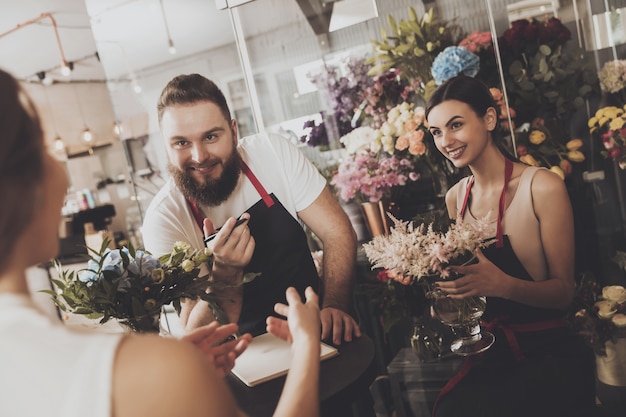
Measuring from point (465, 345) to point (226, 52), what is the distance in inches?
76.6

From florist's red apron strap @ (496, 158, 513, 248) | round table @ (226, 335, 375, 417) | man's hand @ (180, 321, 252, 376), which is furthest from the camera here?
florist's red apron strap @ (496, 158, 513, 248)

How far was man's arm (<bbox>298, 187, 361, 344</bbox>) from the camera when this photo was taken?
2037 millimetres

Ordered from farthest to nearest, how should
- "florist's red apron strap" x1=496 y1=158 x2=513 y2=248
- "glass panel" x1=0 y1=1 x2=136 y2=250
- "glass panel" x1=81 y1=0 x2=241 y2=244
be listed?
"glass panel" x1=0 y1=1 x2=136 y2=250
"glass panel" x1=81 y1=0 x2=241 y2=244
"florist's red apron strap" x1=496 y1=158 x2=513 y2=248

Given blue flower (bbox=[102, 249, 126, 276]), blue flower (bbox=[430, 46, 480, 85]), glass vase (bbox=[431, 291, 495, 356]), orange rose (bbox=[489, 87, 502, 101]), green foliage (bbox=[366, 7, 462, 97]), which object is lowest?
glass vase (bbox=[431, 291, 495, 356])

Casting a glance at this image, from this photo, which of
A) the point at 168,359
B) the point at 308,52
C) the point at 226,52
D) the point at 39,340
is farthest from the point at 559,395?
the point at 226,52

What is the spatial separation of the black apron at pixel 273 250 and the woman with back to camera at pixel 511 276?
64 cm

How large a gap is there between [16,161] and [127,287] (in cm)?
82

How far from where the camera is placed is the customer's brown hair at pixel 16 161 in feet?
2.09

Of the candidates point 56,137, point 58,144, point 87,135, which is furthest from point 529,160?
point 56,137

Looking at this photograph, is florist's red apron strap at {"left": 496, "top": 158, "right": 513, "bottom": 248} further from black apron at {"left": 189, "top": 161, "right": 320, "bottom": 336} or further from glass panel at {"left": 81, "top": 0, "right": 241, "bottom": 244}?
glass panel at {"left": 81, "top": 0, "right": 241, "bottom": 244}

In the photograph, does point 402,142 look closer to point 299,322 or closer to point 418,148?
point 418,148

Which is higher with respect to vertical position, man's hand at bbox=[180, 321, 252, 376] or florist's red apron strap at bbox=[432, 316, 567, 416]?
man's hand at bbox=[180, 321, 252, 376]

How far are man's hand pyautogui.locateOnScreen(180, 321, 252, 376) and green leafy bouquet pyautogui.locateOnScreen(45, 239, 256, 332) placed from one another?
30cm

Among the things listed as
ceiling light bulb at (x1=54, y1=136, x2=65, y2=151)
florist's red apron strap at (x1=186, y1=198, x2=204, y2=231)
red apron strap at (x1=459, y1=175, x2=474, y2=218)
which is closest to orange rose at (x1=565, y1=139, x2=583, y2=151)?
red apron strap at (x1=459, y1=175, x2=474, y2=218)
